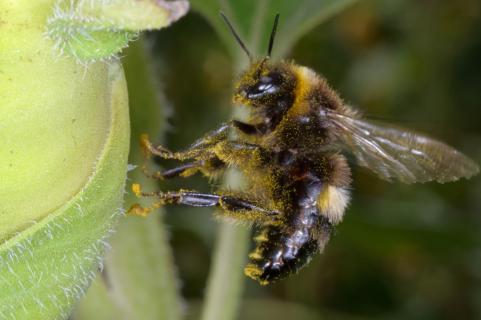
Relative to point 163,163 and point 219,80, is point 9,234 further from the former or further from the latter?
point 219,80

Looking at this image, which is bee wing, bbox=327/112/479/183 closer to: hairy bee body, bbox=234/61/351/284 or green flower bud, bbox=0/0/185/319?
hairy bee body, bbox=234/61/351/284

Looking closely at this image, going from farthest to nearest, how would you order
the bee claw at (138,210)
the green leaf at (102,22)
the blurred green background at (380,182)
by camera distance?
the blurred green background at (380,182) → the bee claw at (138,210) → the green leaf at (102,22)

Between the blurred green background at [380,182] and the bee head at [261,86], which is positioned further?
the blurred green background at [380,182]

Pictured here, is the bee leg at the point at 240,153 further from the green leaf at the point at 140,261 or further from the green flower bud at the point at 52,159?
the green flower bud at the point at 52,159

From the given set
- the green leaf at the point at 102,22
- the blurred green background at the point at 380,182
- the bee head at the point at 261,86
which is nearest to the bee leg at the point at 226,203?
the bee head at the point at 261,86

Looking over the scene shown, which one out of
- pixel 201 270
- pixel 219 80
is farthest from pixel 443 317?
pixel 219 80

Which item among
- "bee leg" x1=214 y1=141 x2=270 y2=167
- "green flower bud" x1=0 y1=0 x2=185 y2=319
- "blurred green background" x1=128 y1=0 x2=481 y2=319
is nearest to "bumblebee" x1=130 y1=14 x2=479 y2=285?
"bee leg" x1=214 y1=141 x2=270 y2=167
